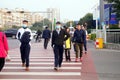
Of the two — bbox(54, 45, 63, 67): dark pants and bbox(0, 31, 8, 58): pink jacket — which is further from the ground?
bbox(0, 31, 8, 58): pink jacket

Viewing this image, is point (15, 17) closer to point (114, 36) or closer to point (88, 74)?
point (114, 36)

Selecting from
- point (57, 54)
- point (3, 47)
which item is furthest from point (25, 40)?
point (3, 47)

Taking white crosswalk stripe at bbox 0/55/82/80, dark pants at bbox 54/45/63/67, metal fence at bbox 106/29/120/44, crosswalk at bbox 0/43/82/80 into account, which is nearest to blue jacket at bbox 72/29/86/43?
white crosswalk stripe at bbox 0/55/82/80

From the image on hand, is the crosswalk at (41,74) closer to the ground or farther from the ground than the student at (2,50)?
closer to the ground

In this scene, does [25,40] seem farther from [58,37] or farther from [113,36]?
[113,36]

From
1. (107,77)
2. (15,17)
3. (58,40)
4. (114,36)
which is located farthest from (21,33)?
(15,17)

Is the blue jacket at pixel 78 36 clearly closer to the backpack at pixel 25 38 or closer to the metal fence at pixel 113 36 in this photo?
the backpack at pixel 25 38

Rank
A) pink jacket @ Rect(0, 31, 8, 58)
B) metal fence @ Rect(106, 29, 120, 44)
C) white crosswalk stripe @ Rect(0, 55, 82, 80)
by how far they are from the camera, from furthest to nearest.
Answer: metal fence @ Rect(106, 29, 120, 44), white crosswalk stripe @ Rect(0, 55, 82, 80), pink jacket @ Rect(0, 31, 8, 58)

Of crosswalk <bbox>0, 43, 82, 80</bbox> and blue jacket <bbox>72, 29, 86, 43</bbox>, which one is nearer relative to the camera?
crosswalk <bbox>0, 43, 82, 80</bbox>

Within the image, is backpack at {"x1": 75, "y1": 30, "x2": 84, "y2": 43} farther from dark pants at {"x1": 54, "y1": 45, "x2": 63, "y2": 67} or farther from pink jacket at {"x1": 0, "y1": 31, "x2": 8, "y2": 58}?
pink jacket at {"x1": 0, "y1": 31, "x2": 8, "y2": 58}

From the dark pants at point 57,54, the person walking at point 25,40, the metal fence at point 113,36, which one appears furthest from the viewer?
the metal fence at point 113,36

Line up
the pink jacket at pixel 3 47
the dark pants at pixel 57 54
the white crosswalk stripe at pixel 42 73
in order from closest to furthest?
the pink jacket at pixel 3 47
the white crosswalk stripe at pixel 42 73
the dark pants at pixel 57 54

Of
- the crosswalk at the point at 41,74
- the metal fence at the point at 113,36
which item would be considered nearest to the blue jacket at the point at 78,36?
the crosswalk at the point at 41,74

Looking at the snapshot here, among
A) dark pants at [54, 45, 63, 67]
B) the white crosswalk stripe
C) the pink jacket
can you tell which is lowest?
the white crosswalk stripe
